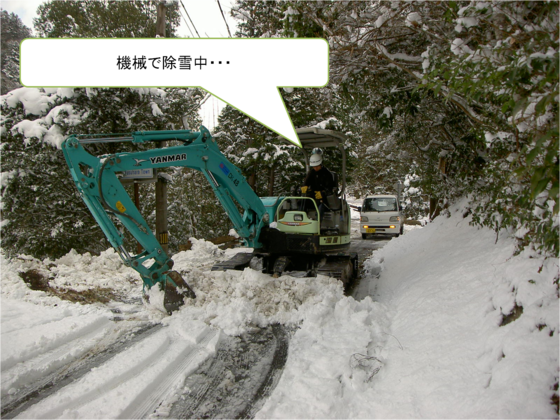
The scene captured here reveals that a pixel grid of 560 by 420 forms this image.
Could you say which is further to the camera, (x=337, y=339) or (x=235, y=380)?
(x=337, y=339)

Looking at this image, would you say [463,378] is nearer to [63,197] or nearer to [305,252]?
[305,252]

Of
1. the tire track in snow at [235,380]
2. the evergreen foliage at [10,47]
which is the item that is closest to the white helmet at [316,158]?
the tire track in snow at [235,380]

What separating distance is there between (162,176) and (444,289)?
815 centimetres

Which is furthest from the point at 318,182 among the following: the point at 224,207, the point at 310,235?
the point at 224,207

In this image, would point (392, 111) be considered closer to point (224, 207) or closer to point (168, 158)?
point (224, 207)

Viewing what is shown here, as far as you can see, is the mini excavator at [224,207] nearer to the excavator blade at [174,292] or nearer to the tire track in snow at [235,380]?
the excavator blade at [174,292]

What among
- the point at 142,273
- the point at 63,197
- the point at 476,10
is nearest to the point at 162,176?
the point at 63,197

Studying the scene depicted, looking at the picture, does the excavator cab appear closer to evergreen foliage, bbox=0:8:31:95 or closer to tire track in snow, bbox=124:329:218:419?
tire track in snow, bbox=124:329:218:419

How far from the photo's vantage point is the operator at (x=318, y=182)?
7.90 meters

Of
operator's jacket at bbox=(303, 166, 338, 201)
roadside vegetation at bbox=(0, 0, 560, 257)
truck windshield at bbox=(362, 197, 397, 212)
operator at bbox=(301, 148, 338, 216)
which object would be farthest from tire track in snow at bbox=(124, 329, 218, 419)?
truck windshield at bbox=(362, 197, 397, 212)

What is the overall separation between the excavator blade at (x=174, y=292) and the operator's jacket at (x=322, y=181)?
3.28 metres

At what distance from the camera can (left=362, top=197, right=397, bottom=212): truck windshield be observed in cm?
1741

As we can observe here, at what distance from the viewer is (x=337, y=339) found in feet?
16.4

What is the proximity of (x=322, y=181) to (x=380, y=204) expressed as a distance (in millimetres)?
10153
